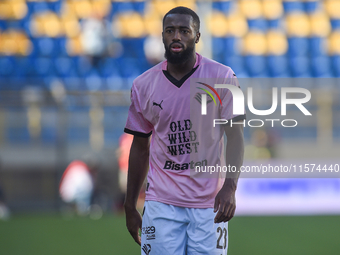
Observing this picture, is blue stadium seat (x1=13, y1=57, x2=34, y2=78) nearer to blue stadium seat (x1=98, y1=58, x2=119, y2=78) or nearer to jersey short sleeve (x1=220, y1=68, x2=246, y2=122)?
blue stadium seat (x1=98, y1=58, x2=119, y2=78)

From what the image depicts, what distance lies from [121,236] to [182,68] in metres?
4.76

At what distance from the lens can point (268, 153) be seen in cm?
894

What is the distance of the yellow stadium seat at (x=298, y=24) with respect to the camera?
39.8 ft

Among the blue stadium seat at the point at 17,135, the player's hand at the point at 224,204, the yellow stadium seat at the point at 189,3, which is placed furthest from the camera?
the yellow stadium seat at the point at 189,3

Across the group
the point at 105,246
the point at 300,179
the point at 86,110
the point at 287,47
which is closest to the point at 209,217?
the point at 105,246

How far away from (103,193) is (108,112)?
5.31 feet

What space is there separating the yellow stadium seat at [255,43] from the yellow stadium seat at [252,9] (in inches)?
20.8

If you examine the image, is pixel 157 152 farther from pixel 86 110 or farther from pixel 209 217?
pixel 86 110

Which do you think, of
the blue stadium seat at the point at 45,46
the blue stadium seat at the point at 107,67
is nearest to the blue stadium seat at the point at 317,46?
the blue stadium seat at the point at 107,67

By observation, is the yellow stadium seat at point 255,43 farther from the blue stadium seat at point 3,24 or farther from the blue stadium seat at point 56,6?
the blue stadium seat at point 3,24

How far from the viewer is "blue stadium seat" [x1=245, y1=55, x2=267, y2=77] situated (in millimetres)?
11664

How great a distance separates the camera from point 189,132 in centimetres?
248

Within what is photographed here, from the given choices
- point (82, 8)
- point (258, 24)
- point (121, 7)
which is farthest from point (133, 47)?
point (258, 24)

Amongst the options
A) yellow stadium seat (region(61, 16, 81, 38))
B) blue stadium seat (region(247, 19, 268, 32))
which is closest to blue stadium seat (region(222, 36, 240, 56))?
blue stadium seat (region(247, 19, 268, 32))
